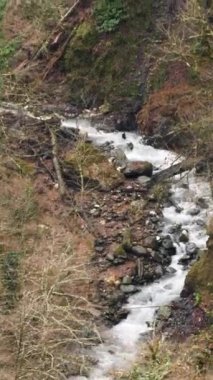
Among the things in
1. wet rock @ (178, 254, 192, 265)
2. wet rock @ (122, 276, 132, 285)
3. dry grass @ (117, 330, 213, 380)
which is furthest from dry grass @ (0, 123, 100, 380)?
wet rock @ (178, 254, 192, 265)

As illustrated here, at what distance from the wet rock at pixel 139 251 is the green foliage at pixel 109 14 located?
31.5 ft

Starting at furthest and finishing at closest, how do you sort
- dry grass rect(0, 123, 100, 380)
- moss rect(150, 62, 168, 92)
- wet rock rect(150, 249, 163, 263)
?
moss rect(150, 62, 168, 92) → wet rock rect(150, 249, 163, 263) → dry grass rect(0, 123, 100, 380)

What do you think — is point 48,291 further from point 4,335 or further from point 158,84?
point 158,84

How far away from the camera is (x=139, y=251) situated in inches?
636

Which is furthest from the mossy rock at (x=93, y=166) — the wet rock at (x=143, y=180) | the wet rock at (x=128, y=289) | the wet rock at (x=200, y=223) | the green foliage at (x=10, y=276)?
the green foliage at (x=10, y=276)

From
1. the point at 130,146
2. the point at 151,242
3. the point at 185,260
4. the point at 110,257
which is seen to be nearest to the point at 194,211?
the point at 151,242

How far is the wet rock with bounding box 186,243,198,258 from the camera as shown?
53.0 feet

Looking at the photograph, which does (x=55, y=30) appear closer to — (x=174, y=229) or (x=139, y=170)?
(x=139, y=170)

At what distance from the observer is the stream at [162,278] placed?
1345cm

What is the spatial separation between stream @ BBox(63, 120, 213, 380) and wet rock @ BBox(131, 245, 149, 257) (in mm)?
707

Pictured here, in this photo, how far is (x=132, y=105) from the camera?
21.6 meters

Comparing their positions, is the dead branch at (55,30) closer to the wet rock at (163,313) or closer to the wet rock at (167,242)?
the wet rock at (167,242)

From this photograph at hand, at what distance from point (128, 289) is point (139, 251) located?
1.21 meters

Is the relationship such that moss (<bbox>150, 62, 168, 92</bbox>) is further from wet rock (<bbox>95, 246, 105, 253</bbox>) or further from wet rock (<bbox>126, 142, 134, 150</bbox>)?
wet rock (<bbox>95, 246, 105, 253</bbox>)
